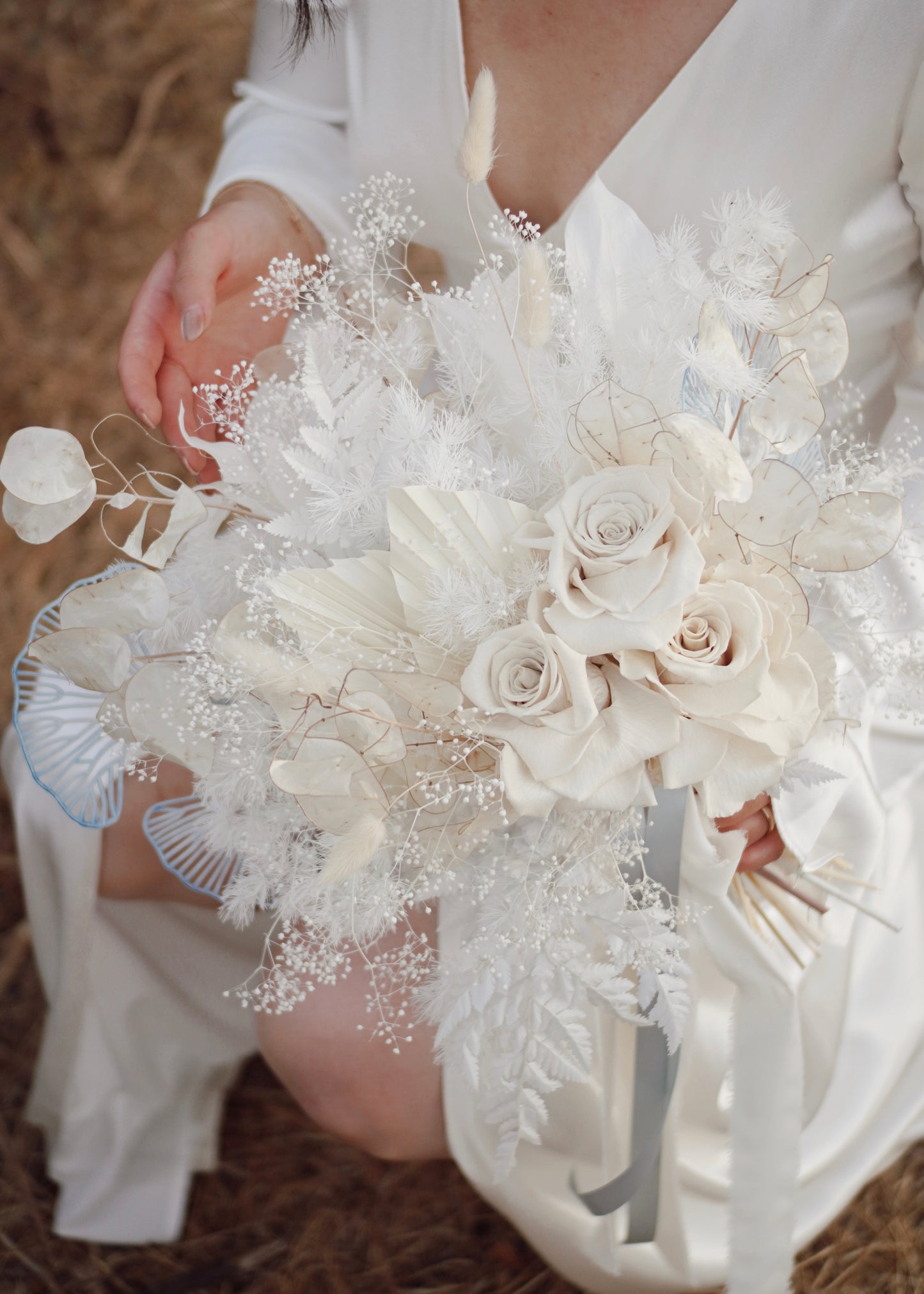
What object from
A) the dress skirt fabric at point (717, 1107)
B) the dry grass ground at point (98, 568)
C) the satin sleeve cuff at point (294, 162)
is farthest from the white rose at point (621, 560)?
the dry grass ground at point (98, 568)

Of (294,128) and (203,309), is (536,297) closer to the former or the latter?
(203,309)

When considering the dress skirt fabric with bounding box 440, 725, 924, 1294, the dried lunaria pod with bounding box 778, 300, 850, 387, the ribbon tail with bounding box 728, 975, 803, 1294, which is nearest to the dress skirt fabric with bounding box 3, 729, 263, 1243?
the dress skirt fabric with bounding box 440, 725, 924, 1294

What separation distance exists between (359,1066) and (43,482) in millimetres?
507

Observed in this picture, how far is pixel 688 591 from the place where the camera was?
52 centimetres

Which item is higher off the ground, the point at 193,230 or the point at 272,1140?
the point at 193,230

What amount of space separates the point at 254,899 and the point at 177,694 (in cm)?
14

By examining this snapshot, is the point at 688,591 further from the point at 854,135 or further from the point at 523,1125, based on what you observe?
the point at 854,135

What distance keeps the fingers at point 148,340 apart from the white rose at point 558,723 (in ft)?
1.24

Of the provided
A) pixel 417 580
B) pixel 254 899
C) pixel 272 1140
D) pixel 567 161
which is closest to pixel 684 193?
pixel 567 161

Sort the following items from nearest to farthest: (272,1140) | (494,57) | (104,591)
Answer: (104,591), (494,57), (272,1140)

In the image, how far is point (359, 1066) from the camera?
2.84 ft

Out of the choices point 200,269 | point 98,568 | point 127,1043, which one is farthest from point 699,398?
point 98,568

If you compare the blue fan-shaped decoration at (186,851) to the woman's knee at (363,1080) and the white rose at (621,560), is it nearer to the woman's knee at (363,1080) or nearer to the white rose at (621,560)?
the woman's knee at (363,1080)

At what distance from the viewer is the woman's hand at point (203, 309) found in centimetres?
82
